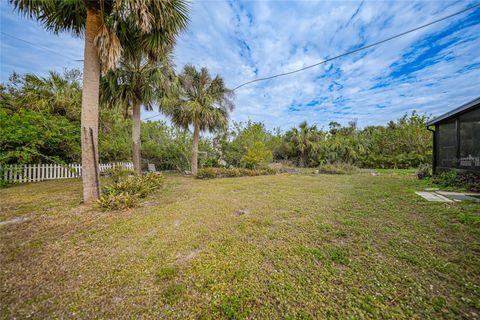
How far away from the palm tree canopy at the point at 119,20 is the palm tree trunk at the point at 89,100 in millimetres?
205

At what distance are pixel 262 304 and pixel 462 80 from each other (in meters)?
14.8

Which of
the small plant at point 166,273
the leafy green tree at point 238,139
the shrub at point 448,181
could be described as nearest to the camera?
the small plant at point 166,273

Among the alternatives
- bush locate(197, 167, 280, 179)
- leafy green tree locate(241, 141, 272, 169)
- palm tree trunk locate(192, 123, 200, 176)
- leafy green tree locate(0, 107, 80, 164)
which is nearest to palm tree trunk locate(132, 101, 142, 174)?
leafy green tree locate(0, 107, 80, 164)

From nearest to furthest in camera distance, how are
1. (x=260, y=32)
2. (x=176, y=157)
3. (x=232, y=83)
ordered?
(x=260, y=32)
(x=232, y=83)
(x=176, y=157)

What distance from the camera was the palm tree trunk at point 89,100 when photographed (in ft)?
13.3

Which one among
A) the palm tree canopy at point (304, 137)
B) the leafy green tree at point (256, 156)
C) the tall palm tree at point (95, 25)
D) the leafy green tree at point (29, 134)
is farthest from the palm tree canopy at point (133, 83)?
the palm tree canopy at point (304, 137)

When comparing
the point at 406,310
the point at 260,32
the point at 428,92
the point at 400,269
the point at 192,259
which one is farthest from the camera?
the point at 428,92

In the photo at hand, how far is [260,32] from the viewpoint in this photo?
346 inches

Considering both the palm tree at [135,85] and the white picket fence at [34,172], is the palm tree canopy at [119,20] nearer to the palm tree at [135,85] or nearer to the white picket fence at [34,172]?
the palm tree at [135,85]

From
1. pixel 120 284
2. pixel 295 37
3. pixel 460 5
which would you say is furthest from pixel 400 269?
pixel 295 37

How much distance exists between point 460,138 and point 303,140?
13.1m

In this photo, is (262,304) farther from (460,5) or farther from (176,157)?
(176,157)

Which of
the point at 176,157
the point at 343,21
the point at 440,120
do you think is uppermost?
the point at 343,21

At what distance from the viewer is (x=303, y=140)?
19062 millimetres
